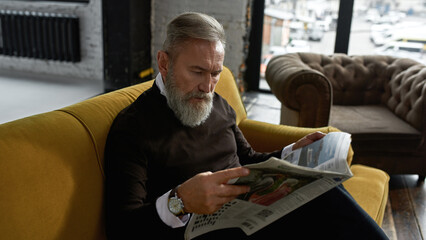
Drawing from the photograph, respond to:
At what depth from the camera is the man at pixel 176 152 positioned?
96cm

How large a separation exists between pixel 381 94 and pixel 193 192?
2453 mm

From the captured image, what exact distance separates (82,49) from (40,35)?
0.51 m

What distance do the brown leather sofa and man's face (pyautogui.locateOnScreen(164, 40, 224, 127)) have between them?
1281 millimetres

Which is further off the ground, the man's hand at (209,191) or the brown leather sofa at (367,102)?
the man's hand at (209,191)

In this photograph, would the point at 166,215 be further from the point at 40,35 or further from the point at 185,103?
the point at 40,35

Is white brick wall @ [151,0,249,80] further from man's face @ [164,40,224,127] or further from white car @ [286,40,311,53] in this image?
man's face @ [164,40,224,127]

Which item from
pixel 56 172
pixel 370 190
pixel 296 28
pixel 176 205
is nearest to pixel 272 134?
pixel 370 190

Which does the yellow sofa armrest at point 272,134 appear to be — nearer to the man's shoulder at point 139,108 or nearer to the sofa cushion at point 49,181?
the man's shoulder at point 139,108

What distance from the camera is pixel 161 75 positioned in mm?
1272

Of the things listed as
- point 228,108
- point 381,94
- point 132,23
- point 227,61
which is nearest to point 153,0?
point 132,23

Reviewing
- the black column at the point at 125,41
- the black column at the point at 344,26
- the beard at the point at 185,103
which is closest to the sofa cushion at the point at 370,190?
the beard at the point at 185,103

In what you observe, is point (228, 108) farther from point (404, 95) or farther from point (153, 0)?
point (153, 0)

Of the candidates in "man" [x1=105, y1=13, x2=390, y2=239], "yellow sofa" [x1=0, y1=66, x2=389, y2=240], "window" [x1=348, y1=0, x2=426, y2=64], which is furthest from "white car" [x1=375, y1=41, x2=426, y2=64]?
"yellow sofa" [x1=0, y1=66, x2=389, y2=240]

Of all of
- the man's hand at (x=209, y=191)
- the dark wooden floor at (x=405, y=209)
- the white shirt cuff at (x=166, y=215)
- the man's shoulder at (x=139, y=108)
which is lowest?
the dark wooden floor at (x=405, y=209)
